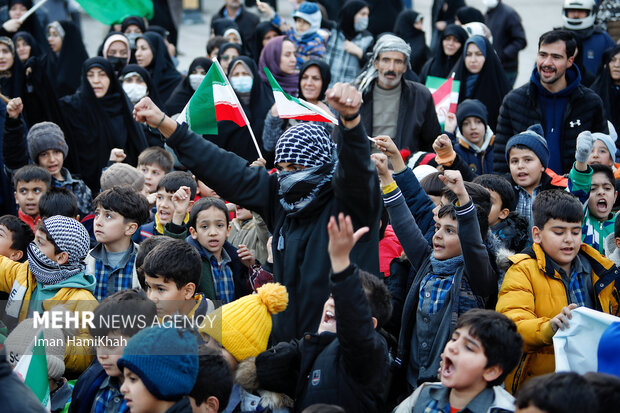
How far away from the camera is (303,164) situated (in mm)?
3855

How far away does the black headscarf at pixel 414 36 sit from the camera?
37.8 feet

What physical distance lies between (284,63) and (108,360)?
250 inches

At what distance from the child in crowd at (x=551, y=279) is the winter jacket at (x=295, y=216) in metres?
0.82

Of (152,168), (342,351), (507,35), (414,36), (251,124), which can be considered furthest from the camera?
(414,36)

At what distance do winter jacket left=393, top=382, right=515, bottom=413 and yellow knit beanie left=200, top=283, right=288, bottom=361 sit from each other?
0.72 metres

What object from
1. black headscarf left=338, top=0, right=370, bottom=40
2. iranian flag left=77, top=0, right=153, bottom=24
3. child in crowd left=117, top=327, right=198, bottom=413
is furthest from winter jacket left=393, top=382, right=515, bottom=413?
black headscarf left=338, top=0, right=370, bottom=40

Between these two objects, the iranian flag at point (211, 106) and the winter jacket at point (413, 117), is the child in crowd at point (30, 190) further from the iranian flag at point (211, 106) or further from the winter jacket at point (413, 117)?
the winter jacket at point (413, 117)

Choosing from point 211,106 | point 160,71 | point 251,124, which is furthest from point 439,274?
point 160,71

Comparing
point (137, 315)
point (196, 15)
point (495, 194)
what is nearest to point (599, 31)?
point (495, 194)

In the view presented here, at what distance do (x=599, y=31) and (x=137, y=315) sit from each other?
7.41 m

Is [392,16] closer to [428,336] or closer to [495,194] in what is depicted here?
[495,194]

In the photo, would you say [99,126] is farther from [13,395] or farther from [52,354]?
[13,395]

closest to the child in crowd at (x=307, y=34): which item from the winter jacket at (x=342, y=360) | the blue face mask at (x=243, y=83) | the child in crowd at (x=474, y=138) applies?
the blue face mask at (x=243, y=83)

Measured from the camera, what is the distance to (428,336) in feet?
14.2
